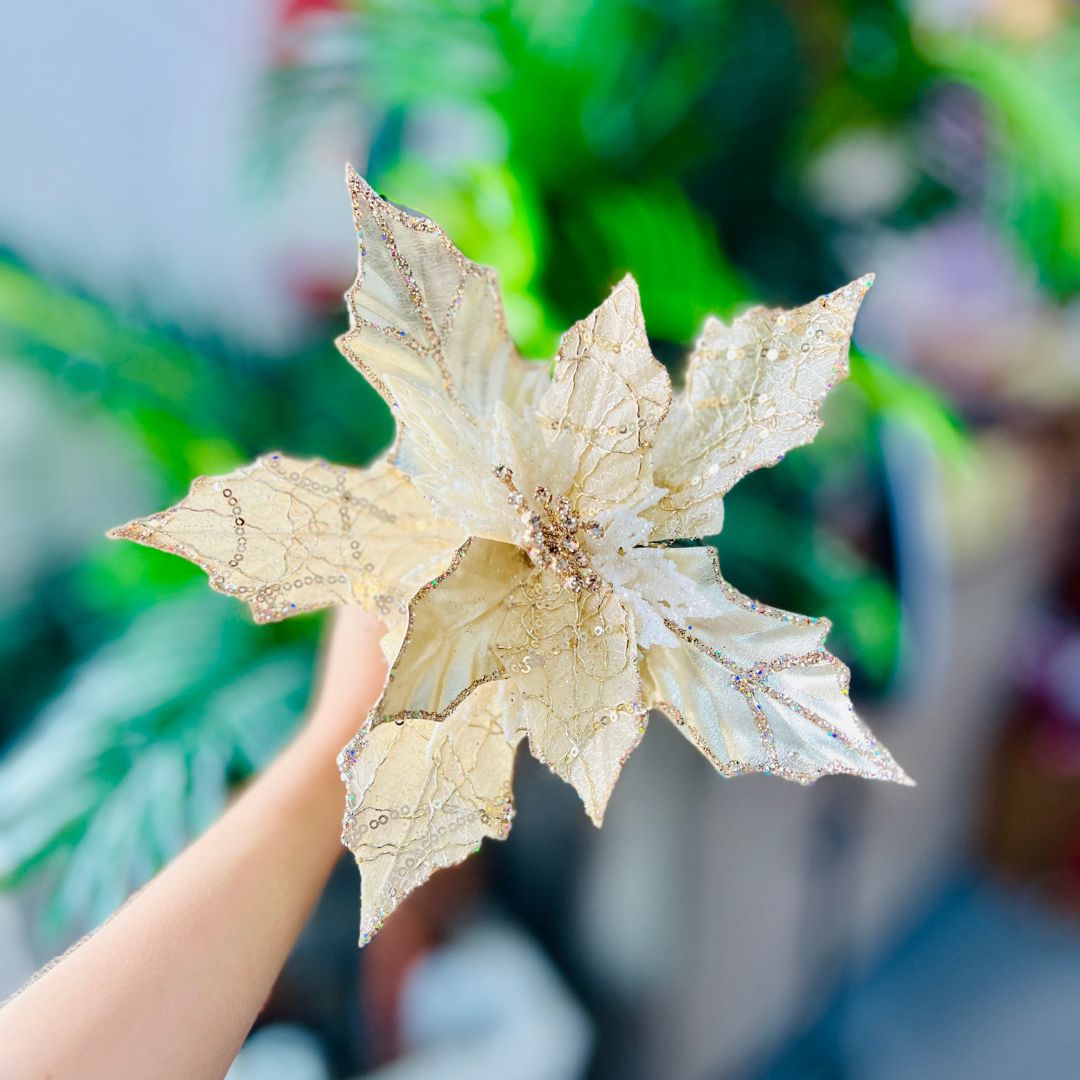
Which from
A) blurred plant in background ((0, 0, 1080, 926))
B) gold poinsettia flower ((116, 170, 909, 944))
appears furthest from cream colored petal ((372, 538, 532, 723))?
blurred plant in background ((0, 0, 1080, 926))

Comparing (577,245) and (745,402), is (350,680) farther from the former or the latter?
(577,245)

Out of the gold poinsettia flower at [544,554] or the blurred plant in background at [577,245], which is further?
the blurred plant in background at [577,245]

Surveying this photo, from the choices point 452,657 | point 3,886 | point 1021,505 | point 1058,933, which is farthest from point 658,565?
point 1058,933

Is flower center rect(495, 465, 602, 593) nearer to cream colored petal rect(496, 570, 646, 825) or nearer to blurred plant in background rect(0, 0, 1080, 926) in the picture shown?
cream colored petal rect(496, 570, 646, 825)

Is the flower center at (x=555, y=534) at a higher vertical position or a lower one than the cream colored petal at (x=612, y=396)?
lower

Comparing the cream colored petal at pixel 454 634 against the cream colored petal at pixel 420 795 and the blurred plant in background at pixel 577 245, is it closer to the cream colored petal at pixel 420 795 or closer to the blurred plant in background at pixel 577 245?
the cream colored petal at pixel 420 795

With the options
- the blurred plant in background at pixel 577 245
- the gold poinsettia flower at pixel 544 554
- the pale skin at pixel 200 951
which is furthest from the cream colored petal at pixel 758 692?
the blurred plant in background at pixel 577 245

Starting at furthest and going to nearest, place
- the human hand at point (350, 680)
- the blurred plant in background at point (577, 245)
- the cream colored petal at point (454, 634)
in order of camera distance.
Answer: the blurred plant in background at point (577, 245) → the human hand at point (350, 680) → the cream colored petal at point (454, 634)

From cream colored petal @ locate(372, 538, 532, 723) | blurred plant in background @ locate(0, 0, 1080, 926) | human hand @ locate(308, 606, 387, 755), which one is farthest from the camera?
blurred plant in background @ locate(0, 0, 1080, 926)
